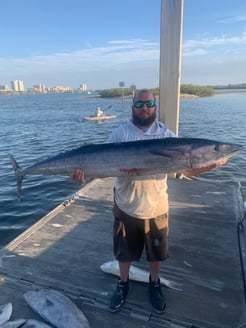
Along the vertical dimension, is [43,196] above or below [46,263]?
below

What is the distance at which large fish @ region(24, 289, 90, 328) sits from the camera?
318cm

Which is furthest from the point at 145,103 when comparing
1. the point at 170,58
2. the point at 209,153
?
the point at 170,58

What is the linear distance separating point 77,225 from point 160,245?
247cm

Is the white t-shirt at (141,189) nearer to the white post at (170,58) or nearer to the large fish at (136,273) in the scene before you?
the large fish at (136,273)

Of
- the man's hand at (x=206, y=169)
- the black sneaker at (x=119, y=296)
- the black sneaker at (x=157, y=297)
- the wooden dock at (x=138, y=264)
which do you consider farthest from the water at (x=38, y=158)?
the man's hand at (x=206, y=169)

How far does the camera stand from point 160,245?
11.3 feet

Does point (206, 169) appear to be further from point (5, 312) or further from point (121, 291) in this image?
point (5, 312)

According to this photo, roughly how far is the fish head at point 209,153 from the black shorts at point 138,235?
0.78 metres

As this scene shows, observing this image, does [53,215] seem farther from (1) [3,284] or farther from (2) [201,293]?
(2) [201,293]

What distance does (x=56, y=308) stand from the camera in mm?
3369

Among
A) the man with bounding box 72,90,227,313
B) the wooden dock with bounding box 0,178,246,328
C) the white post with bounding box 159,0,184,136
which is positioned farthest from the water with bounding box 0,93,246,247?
the man with bounding box 72,90,227,313

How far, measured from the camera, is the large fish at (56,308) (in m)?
3.18

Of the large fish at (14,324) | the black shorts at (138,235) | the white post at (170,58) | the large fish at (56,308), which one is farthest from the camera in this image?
the white post at (170,58)

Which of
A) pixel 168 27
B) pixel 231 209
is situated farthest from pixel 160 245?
pixel 168 27
